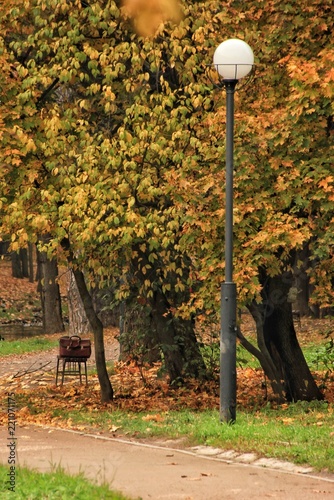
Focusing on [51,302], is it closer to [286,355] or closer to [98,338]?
[98,338]

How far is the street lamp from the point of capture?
40.9 ft

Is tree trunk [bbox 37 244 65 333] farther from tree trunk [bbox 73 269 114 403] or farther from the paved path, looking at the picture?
the paved path

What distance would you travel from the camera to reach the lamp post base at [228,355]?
12.6 metres

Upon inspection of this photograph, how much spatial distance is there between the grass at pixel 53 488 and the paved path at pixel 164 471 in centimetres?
29

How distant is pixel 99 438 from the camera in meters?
12.7

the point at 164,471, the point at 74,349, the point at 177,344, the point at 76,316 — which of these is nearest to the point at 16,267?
the point at 76,316

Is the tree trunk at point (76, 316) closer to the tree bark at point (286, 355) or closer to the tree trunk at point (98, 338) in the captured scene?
the tree trunk at point (98, 338)

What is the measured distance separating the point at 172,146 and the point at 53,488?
7096 millimetres

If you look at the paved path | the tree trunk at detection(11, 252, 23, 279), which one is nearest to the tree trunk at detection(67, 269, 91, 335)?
the paved path

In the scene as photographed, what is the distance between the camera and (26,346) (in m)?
30.3

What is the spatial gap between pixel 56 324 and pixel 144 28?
22.0 meters

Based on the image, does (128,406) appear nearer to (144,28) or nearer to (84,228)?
(84,228)

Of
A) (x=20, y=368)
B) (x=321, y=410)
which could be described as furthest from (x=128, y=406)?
(x=20, y=368)

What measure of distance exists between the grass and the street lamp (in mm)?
3624
